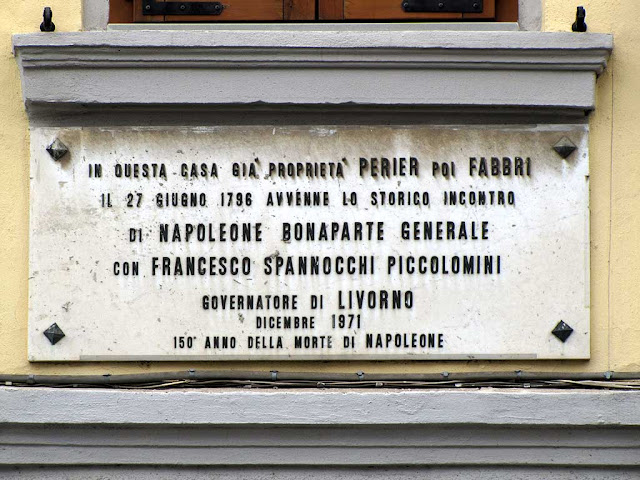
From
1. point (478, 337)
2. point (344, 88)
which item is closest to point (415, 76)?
point (344, 88)

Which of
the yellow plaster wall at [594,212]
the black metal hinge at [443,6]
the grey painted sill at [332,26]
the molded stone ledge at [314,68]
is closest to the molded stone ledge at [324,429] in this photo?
the yellow plaster wall at [594,212]

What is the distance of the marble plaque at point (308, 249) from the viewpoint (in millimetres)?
3816

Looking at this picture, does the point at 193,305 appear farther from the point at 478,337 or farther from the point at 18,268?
the point at 478,337

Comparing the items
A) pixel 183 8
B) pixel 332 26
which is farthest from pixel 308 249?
pixel 183 8

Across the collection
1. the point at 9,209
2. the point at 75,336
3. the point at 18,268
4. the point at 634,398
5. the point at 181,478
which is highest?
the point at 9,209

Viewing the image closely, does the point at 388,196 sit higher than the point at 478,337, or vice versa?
the point at 388,196

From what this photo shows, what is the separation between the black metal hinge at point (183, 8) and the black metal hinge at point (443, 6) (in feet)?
2.76

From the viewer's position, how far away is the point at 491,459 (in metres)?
3.74

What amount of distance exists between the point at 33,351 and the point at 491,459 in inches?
77.1

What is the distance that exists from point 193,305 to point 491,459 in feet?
4.55

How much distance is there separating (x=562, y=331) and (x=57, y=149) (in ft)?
7.43

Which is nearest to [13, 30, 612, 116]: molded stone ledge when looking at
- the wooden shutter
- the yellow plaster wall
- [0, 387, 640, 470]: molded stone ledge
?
the yellow plaster wall

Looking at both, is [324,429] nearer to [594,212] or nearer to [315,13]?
[594,212]

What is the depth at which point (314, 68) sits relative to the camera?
3.78 metres
